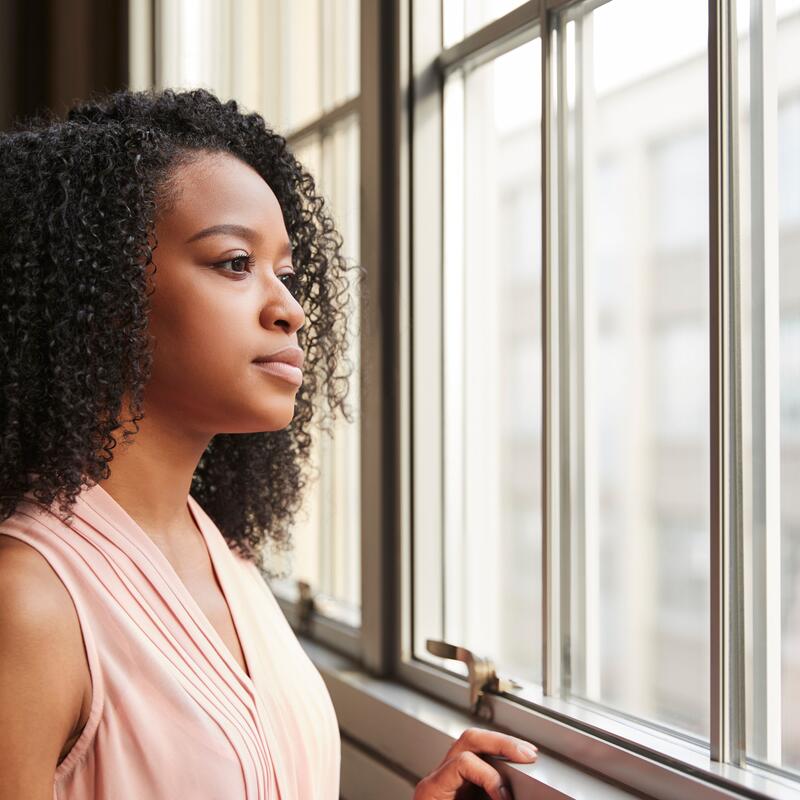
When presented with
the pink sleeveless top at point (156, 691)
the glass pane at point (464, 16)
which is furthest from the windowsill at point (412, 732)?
the glass pane at point (464, 16)

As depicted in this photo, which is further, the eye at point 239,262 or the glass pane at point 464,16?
the glass pane at point 464,16

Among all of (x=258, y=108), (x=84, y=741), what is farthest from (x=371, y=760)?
(x=258, y=108)

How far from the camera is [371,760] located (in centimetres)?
136

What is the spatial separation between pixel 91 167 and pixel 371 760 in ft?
2.88

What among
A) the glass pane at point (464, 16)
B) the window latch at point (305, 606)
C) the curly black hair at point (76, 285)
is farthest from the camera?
the window latch at point (305, 606)

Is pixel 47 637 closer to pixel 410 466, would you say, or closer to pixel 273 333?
pixel 273 333

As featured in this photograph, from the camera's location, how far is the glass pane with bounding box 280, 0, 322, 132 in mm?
1833

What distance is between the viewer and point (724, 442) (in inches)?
38.3

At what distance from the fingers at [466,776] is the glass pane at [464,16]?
99 centimetres

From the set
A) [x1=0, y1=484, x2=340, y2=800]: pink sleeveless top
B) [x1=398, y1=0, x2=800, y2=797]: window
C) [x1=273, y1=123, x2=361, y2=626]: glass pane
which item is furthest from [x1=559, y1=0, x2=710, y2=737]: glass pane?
[x1=0, y1=484, x2=340, y2=800]: pink sleeveless top

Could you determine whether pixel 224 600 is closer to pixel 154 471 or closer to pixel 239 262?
pixel 154 471

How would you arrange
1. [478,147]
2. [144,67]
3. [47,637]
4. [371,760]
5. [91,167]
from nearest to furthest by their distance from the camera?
1. [47,637]
2. [91,167]
3. [371,760]
4. [478,147]
5. [144,67]

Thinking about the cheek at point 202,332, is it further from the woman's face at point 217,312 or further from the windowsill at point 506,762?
the windowsill at point 506,762

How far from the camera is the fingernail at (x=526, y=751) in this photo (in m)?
1.02
